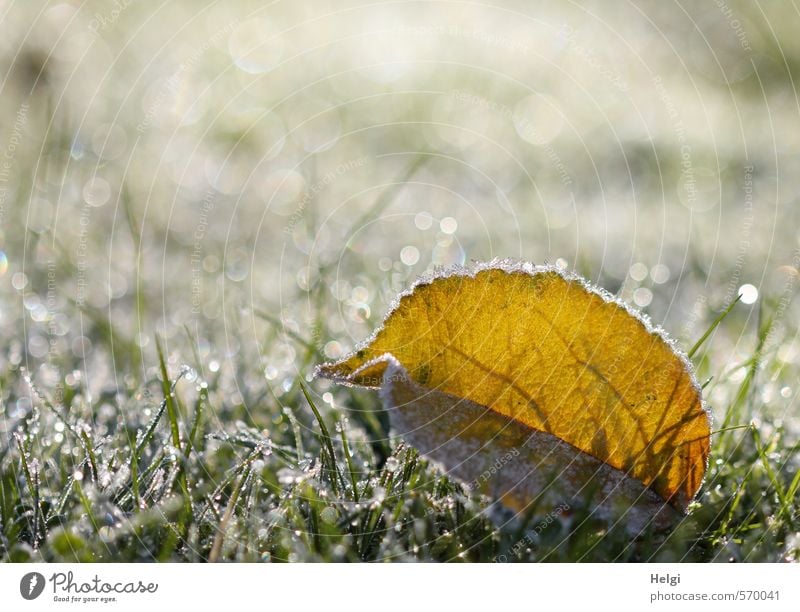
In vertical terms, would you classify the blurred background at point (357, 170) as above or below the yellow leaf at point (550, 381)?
above

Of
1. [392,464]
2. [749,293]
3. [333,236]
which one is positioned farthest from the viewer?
[333,236]

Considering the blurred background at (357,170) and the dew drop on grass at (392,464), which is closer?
the dew drop on grass at (392,464)

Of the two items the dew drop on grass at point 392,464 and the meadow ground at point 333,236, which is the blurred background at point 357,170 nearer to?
the meadow ground at point 333,236

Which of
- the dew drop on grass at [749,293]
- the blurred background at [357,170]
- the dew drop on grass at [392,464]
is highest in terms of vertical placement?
the blurred background at [357,170]

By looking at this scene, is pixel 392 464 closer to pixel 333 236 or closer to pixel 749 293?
pixel 749 293

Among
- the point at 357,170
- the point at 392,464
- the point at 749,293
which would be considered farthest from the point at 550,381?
the point at 357,170

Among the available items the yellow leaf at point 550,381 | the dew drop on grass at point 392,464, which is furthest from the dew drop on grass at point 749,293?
the dew drop on grass at point 392,464
